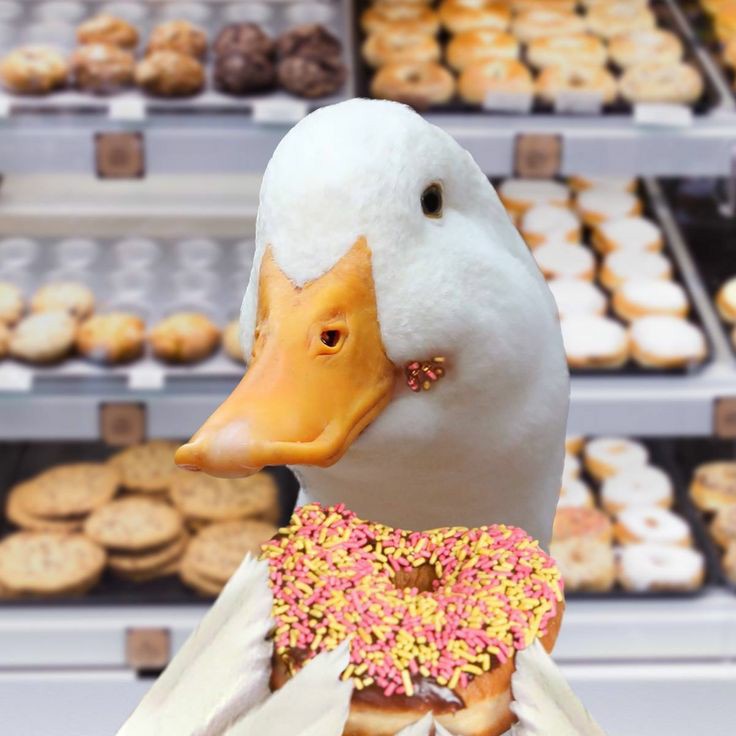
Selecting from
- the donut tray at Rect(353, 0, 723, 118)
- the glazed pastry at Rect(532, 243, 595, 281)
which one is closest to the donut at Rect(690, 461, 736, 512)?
the glazed pastry at Rect(532, 243, 595, 281)

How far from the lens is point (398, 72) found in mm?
2354

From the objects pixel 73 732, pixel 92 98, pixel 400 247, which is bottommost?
pixel 73 732

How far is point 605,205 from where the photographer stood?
2.70m

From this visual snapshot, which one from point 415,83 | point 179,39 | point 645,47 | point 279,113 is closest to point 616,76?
point 645,47

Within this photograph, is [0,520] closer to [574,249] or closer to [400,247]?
[574,249]

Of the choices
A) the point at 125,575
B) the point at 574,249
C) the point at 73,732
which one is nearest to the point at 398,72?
the point at 574,249

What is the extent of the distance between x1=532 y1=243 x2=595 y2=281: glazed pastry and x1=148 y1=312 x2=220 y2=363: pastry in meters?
0.71

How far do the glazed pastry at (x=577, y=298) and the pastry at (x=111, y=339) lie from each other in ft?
2.70

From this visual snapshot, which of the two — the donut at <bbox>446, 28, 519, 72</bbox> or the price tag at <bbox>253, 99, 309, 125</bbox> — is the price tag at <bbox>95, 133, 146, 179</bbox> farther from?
the donut at <bbox>446, 28, 519, 72</bbox>

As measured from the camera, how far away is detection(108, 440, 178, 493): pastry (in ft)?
7.95

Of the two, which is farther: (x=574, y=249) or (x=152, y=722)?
(x=574, y=249)

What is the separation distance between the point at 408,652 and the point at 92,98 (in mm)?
1608

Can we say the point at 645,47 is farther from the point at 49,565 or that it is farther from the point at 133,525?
the point at 49,565

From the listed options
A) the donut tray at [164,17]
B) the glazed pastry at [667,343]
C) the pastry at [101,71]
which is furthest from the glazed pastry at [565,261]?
the pastry at [101,71]
